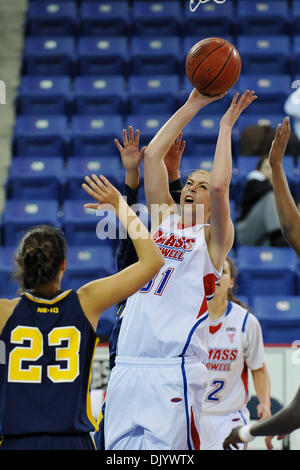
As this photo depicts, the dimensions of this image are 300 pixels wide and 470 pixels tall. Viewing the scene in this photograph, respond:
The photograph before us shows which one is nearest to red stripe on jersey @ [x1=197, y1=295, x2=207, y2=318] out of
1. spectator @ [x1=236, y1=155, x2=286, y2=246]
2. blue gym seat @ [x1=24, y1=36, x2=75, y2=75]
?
spectator @ [x1=236, y1=155, x2=286, y2=246]

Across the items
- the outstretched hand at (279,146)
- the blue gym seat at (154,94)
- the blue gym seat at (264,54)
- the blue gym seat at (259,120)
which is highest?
the blue gym seat at (264,54)

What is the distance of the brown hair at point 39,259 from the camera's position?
2678 mm

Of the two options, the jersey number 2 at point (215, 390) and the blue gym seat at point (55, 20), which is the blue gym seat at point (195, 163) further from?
the jersey number 2 at point (215, 390)

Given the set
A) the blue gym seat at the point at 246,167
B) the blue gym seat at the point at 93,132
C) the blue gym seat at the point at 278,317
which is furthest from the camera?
the blue gym seat at the point at 93,132

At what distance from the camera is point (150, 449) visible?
311 cm

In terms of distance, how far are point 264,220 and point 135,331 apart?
11.8 ft

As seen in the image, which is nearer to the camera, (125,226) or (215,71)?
(125,226)

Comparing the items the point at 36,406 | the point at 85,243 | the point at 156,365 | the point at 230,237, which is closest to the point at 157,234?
the point at 230,237

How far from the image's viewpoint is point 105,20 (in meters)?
9.27

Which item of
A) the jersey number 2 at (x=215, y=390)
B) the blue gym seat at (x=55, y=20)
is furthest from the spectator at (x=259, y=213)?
the blue gym seat at (x=55, y=20)

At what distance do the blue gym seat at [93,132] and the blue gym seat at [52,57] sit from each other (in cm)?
107

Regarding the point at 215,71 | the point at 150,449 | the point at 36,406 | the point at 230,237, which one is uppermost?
the point at 215,71

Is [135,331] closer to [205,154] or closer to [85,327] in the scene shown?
[85,327]

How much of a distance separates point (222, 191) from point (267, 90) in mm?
5339
